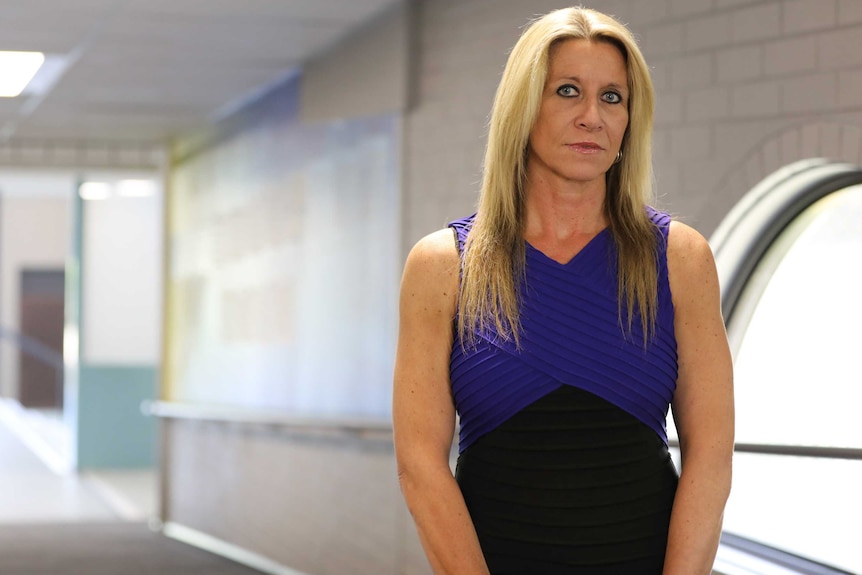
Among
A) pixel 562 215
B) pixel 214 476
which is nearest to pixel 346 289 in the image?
pixel 214 476

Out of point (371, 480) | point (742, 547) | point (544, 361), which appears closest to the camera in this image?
point (544, 361)

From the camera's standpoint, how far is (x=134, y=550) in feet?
27.1

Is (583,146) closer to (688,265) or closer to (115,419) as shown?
(688,265)

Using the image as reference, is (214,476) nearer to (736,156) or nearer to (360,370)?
(360,370)

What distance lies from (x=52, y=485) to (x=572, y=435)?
1094cm

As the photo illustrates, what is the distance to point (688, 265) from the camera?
1513 millimetres

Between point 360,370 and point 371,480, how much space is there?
51cm

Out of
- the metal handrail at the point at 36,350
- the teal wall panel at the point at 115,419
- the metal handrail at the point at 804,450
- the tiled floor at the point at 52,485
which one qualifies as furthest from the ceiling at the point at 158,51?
the metal handrail at the point at 36,350

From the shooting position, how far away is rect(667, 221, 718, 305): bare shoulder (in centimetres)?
150

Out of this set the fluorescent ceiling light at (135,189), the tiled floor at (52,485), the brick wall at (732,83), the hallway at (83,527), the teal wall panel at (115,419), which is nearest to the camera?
the brick wall at (732,83)

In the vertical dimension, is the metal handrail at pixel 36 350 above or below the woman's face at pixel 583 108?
below

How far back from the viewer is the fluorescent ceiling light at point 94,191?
12484 mm

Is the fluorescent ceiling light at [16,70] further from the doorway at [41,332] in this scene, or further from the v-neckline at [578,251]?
the doorway at [41,332]

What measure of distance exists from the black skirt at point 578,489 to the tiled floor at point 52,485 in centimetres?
852
